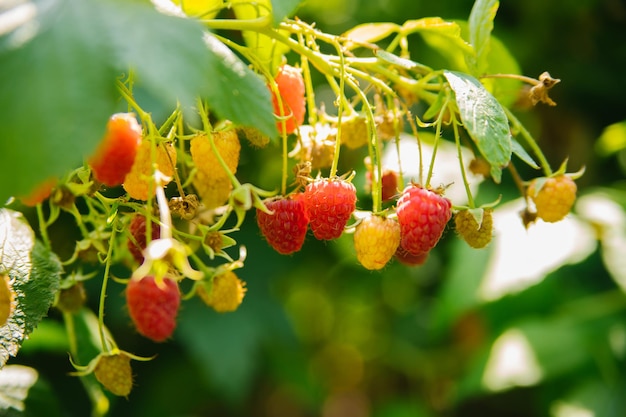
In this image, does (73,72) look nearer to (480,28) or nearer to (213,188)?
(213,188)

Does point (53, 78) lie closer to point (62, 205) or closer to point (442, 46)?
point (62, 205)

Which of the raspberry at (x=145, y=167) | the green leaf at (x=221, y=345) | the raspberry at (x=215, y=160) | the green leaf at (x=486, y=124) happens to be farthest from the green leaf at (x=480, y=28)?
the green leaf at (x=221, y=345)

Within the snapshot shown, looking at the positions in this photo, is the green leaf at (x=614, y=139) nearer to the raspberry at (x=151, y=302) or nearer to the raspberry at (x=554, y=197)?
the raspberry at (x=554, y=197)

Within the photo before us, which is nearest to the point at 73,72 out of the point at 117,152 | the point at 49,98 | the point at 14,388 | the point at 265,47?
the point at 49,98

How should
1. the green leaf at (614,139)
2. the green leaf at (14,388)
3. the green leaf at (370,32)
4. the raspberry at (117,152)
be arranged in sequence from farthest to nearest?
the green leaf at (614,139), the green leaf at (14,388), the green leaf at (370,32), the raspberry at (117,152)

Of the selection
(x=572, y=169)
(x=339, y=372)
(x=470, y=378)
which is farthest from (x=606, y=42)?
(x=339, y=372)
